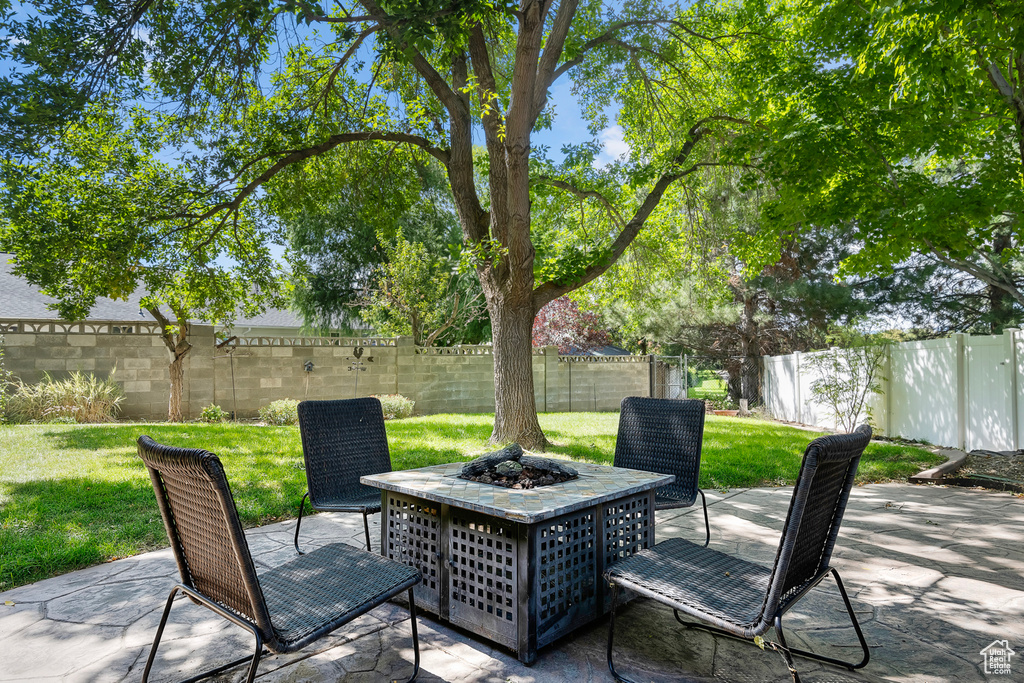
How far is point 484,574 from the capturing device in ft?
8.38

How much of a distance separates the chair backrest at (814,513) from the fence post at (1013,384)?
6614mm

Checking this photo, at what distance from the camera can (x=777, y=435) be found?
31.4 feet

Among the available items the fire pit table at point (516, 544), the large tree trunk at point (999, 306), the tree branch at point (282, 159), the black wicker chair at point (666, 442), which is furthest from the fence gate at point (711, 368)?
the fire pit table at point (516, 544)

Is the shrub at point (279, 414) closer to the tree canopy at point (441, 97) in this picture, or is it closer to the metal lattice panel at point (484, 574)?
the tree canopy at point (441, 97)

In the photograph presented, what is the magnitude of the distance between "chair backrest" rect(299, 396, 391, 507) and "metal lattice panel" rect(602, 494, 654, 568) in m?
1.76

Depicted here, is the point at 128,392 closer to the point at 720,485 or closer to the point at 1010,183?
the point at 720,485

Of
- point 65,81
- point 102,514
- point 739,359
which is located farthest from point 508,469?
point 739,359

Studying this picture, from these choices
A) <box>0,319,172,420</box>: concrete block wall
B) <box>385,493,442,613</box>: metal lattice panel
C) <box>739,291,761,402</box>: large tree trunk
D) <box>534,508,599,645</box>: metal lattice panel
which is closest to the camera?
<box>534,508,599,645</box>: metal lattice panel

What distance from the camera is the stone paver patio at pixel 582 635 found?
233 cm

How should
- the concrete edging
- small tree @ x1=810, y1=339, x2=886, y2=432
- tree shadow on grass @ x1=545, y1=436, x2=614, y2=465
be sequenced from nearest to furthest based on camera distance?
the concrete edging
tree shadow on grass @ x1=545, y1=436, x2=614, y2=465
small tree @ x1=810, y1=339, x2=886, y2=432

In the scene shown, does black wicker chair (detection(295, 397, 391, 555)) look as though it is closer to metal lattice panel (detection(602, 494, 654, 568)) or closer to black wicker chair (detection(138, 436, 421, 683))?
black wicker chair (detection(138, 436, 421, 683))

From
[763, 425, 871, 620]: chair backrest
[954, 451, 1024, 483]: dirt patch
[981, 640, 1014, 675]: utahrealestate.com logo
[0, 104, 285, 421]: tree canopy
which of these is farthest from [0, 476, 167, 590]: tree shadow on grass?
[954, 451, 1024, 483]: dirt patch

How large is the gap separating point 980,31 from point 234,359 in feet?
37.2

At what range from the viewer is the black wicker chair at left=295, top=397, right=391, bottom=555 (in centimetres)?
359
